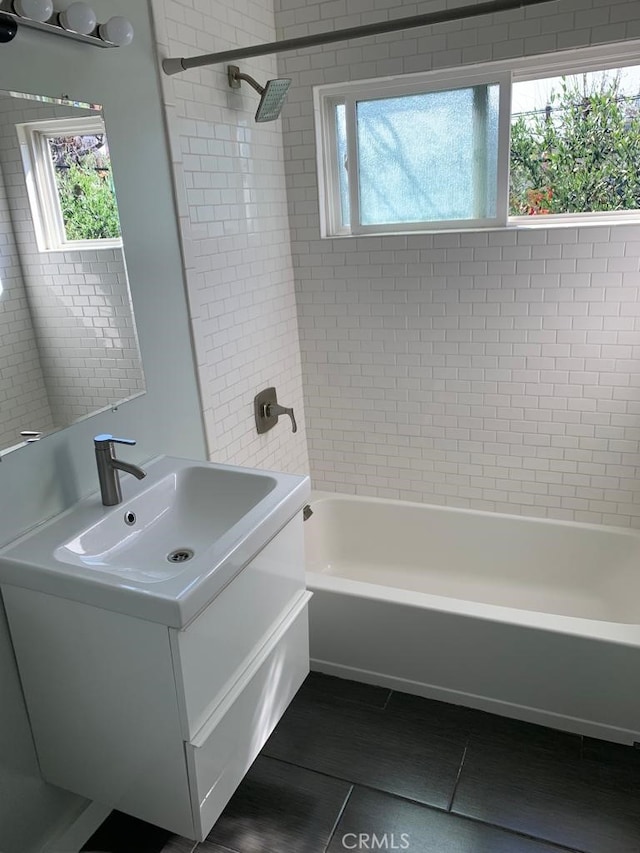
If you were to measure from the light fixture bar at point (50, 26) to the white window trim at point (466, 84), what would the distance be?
1.28 m

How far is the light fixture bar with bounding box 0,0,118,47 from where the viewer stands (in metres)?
1.46

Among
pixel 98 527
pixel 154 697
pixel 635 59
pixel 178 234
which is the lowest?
pixel 154 697

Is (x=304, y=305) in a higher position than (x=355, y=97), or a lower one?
lower

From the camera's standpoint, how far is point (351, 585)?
248 centimetres

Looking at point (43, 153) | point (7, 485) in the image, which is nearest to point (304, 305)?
point (43, 153)

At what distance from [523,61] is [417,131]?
492 mm

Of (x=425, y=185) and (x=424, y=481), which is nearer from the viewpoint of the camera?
(x=425, y=185)

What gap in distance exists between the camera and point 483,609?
7.54 ft

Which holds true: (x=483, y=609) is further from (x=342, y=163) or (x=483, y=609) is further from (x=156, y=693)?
(x=342, y=163)

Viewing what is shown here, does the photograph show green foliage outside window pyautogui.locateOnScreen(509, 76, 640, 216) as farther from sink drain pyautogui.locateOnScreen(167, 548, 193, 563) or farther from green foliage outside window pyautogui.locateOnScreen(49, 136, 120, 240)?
→ sink drain pyautogui.locateOnScreen(167, 548, 193, 563)

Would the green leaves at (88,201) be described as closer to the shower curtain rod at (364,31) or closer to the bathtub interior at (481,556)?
the shower curtain rod at (364,31)

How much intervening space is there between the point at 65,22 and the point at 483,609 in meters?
2.17

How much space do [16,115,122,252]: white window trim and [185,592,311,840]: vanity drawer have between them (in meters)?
1.22

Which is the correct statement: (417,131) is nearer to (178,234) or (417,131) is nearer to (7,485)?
(178,234)
